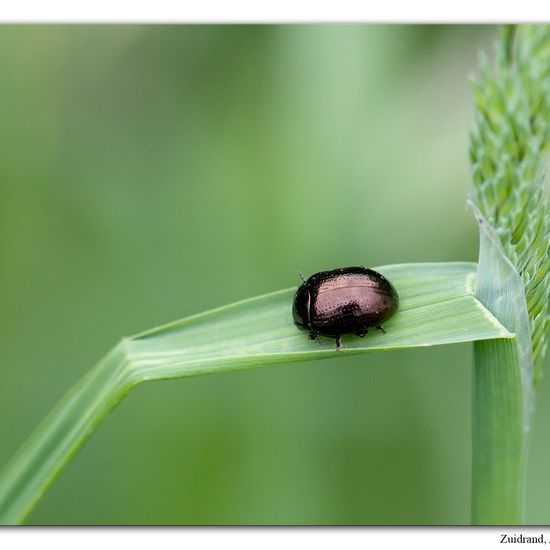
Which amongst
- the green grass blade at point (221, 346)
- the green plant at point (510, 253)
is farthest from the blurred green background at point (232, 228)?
the green plant at point (510, 253)

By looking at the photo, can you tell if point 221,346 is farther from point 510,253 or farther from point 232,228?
point 232,228

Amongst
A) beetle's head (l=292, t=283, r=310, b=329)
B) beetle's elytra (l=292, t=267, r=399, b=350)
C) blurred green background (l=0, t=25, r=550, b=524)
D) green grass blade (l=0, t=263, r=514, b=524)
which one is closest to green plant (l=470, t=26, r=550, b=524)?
green grass blade (l=0, t=263, r=514, b=524)

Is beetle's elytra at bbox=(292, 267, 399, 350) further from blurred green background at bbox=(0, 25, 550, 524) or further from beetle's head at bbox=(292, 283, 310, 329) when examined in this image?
blurred green background at bbox=(0, 25, 550, 524)

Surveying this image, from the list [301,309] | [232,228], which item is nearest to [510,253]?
[301,309]

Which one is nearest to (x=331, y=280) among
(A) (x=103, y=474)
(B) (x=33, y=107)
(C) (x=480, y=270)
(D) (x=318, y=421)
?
(C) (x=480, y=270)

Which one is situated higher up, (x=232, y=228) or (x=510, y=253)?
(x=510, y=253)
